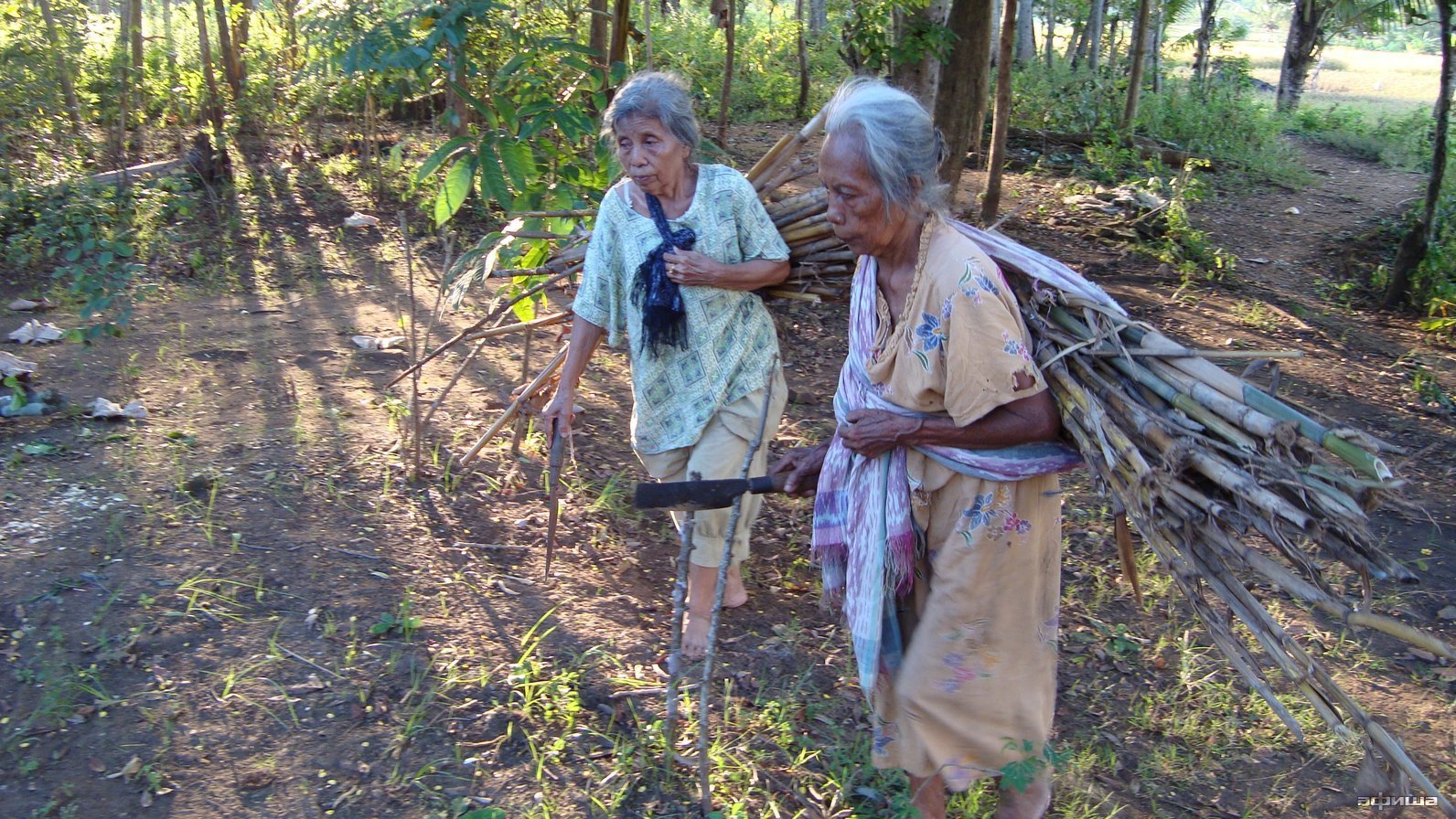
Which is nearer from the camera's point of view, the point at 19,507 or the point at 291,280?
the point at 19,507

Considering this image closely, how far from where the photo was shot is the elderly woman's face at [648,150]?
9.12 feet

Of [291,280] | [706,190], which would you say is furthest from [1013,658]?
[291,280]

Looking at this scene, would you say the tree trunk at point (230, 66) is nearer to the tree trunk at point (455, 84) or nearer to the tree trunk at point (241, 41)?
the tree trunk at point (241, 41)

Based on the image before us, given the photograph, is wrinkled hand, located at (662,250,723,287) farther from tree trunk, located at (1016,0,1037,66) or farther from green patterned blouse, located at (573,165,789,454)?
tree trunk, located at (1016,0,1037,66)

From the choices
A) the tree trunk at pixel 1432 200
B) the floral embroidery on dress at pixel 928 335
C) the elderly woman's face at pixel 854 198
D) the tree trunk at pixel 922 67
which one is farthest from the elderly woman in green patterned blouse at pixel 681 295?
the tree trunk at pixel 1432 200

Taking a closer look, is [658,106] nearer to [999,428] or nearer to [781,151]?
[781,151]

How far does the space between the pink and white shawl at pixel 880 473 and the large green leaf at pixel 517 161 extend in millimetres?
1440

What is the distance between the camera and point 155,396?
4.24 m

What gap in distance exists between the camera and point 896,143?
2.02 m

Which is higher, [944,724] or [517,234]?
[517,234]

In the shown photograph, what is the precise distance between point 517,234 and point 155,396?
1.91m

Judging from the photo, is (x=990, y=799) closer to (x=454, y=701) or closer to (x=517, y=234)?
(x=454, y=701)

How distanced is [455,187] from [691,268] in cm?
98

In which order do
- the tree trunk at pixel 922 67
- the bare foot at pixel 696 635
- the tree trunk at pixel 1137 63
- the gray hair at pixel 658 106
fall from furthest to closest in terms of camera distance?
the tree trunk at pixel 1137 63, the tree trunk at pixel 922 67, the bare foot at pixel 696 635, the gray hair at pixel 658 106
